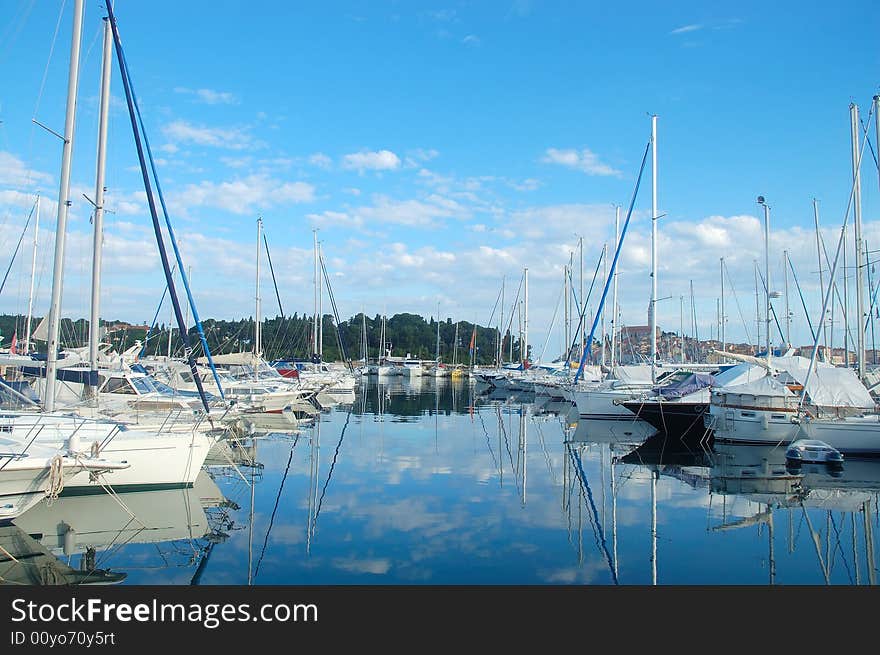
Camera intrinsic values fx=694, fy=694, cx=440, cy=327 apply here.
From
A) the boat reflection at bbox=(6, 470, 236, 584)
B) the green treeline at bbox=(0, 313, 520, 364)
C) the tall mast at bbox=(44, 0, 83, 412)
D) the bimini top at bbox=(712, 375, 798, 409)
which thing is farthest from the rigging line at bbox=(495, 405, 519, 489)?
the green treeline at bbox=(0, 313, 520, 364)

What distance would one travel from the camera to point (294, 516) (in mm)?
13531

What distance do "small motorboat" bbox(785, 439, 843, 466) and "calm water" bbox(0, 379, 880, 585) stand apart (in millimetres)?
466

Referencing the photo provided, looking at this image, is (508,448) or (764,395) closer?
(508,448)

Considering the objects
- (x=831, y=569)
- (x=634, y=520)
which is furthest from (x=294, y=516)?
(x=831, y=569)

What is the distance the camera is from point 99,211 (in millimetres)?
19109

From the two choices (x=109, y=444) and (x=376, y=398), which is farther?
(x=376, y=398)

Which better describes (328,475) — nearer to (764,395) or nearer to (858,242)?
(764,395)

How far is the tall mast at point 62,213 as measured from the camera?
15.6 metres

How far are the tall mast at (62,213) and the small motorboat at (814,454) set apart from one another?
2004cm

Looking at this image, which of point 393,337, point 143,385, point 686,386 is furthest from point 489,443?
point 393,337

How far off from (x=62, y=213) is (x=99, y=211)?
2.87m

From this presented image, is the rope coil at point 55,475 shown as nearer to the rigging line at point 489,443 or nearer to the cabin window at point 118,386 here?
the rigging line at point 489,443
